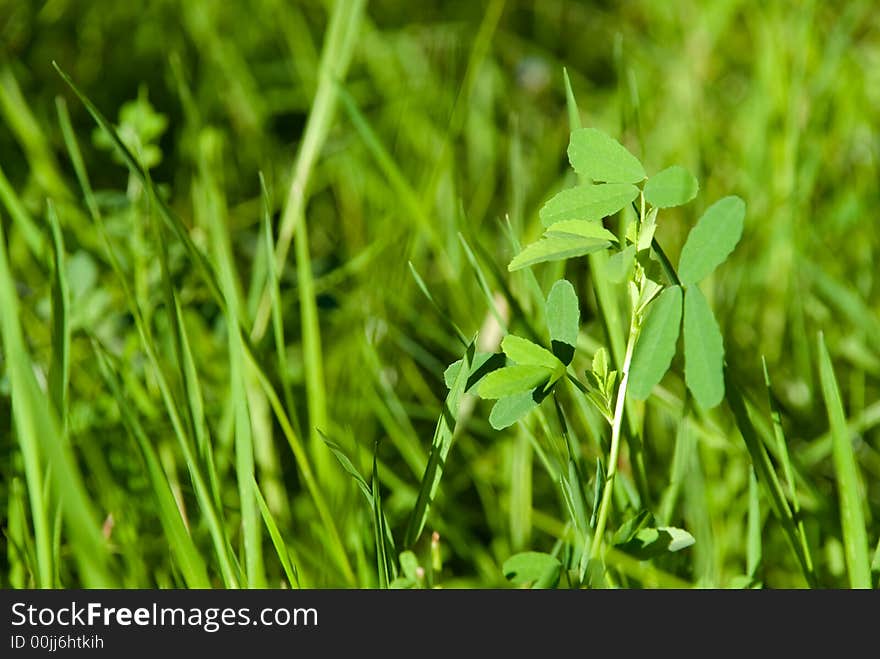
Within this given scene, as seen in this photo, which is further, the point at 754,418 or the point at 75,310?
the point at 75,310

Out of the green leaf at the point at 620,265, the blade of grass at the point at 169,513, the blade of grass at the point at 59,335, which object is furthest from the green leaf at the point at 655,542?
the blade of grass at the point at 59,335

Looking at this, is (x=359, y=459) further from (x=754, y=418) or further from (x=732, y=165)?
(x=732, y=165)

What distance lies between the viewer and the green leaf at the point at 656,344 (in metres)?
0.61

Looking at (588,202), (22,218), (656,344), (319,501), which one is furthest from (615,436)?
(22,218)

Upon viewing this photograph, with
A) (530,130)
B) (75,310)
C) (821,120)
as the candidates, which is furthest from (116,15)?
(821,120)

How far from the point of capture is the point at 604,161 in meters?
0.66

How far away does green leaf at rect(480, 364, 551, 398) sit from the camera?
24.5 inches

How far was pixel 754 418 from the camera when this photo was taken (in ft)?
2.90

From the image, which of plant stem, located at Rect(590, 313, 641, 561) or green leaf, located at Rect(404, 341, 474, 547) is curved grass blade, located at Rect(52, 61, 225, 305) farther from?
plant stem, located at Rect(590, 313, 641, 561)

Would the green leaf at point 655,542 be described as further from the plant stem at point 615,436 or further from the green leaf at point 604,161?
the green leaf at point 604,161

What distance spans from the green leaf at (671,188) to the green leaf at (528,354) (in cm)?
13

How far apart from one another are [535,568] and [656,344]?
22cm

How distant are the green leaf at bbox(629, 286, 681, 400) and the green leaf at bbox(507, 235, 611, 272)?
6 cm
